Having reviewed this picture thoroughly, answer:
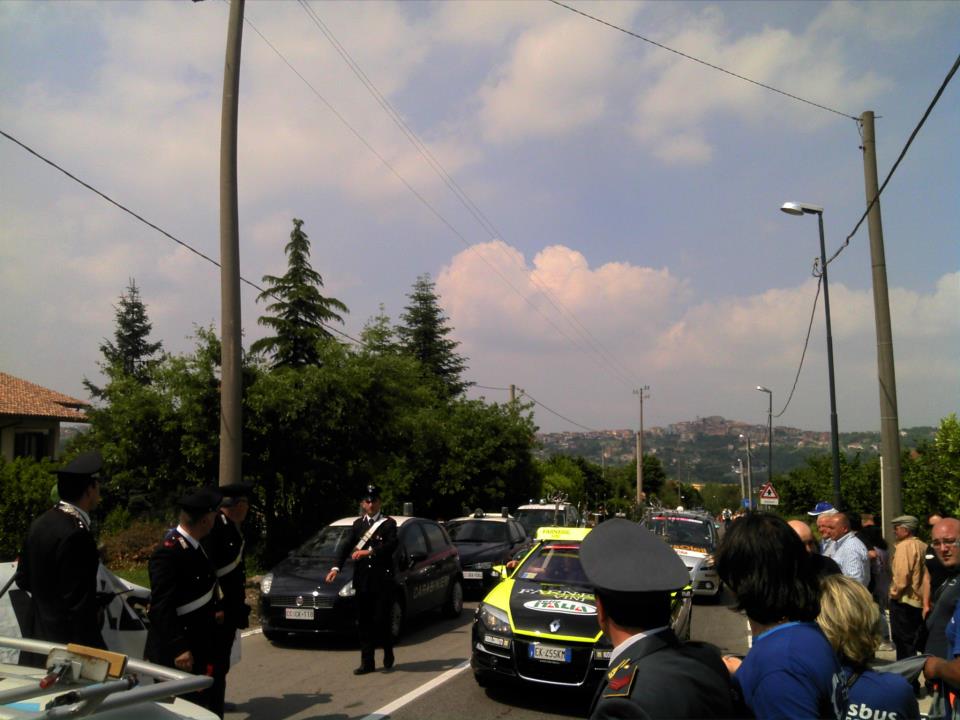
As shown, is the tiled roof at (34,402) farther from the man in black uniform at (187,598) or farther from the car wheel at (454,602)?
the man in black uniform at (187,598)

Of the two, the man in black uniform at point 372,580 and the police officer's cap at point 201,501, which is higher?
the police officer's cap at point 201,501

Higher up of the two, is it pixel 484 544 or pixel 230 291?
pixel 230 291

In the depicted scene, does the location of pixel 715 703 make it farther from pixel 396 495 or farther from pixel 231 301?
pixel 396 495

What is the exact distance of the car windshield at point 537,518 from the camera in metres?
21.6

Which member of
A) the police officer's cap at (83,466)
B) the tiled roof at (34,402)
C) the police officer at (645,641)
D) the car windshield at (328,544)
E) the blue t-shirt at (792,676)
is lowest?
the car windshield at (328,544)

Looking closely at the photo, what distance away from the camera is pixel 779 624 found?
270cm

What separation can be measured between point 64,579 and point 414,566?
7.08 meters

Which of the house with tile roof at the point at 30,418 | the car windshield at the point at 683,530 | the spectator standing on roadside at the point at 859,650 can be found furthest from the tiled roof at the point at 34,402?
the spectator standing on roadside at the point at 859,650

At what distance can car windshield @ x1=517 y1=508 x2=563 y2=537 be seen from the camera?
21.6m

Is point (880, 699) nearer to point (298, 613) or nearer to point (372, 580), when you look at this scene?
point (372, 580)

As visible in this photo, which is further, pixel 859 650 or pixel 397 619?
pixel 397 619

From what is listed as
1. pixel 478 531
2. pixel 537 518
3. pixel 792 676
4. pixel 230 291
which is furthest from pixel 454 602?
pixel 792 676

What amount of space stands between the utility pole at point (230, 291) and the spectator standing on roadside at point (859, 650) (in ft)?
30.3

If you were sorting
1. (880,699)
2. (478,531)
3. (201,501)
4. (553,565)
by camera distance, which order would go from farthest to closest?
(478,531), (553,565), (201,501), (880,699)
